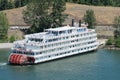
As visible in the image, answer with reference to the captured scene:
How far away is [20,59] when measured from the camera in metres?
94.0

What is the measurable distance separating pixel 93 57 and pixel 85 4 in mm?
47377

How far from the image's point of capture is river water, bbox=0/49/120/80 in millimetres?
85938

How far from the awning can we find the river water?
1.19 m

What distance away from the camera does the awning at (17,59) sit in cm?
9400

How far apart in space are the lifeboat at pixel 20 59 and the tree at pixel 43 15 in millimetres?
26943

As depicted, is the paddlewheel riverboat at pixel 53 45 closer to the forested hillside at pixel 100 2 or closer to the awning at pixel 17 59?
the awning at pixel 17 59

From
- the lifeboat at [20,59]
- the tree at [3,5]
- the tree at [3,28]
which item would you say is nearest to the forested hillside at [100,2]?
the tree at [3,5]

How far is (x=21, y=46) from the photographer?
96125 millimetres

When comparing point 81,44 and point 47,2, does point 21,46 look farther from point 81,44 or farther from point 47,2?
point 47,2

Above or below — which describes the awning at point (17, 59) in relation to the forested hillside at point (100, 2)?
below

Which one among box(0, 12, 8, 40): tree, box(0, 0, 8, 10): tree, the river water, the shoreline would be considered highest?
box(0, 0, 8, 10): tree

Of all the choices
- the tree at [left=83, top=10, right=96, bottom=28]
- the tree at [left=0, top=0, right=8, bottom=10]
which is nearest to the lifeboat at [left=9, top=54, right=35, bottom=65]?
the tree at [left=83, top=10, right=96, bottom=28]

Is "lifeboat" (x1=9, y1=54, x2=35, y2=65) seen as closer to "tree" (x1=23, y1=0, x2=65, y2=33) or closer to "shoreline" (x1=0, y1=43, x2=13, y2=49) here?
"shoreline" (x1=0, y1=43, x2=13, y2=49)

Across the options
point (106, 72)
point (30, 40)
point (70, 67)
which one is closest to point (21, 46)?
point (30, 40)
